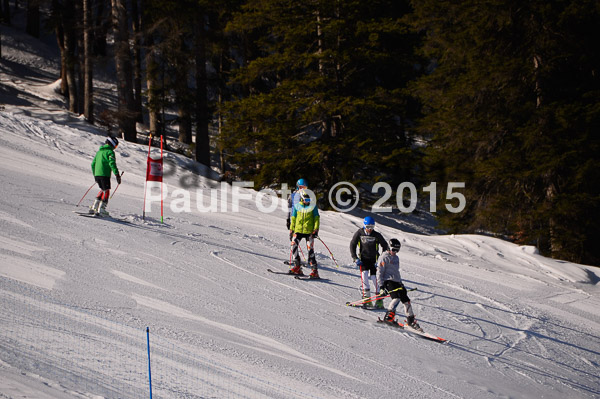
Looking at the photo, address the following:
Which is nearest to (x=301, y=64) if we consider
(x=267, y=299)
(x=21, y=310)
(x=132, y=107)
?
(x=132, y=107)

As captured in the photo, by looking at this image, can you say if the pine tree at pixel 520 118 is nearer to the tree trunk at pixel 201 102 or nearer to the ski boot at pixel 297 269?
the tree trunk at pixel 201 102

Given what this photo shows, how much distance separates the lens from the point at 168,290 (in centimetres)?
865

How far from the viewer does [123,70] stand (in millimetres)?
21484

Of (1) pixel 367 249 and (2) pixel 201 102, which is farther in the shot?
(2) pixel 201 102

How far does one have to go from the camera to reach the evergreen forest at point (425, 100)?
1861 centimetres

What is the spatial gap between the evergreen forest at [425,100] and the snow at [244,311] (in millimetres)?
4201

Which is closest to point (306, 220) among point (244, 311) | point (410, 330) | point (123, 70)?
point (244, 311)

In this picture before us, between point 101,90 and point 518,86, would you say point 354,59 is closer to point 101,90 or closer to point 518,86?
point 518,86

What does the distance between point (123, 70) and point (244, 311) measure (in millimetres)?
16115

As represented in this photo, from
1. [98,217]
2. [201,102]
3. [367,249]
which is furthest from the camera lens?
[201,102]

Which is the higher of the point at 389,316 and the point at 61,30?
the point at 61,30

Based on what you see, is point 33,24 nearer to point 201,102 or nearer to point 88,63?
point 88,63

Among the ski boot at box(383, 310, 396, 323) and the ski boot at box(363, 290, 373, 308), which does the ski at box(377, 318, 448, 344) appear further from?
the ski boot at box(363, 290, 373, 308)

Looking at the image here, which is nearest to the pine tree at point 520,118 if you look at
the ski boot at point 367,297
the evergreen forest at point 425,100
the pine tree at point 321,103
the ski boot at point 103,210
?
the evergreen forest at point 425,100
